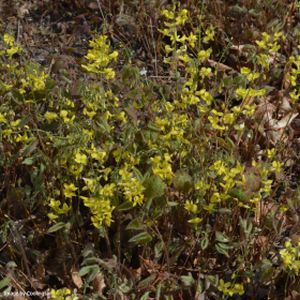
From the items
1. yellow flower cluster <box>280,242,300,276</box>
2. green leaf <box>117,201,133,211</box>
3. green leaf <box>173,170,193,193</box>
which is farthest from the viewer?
green leaf <box>173,170,193,193</box>

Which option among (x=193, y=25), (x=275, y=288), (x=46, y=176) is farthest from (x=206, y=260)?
(x=193, y=25)

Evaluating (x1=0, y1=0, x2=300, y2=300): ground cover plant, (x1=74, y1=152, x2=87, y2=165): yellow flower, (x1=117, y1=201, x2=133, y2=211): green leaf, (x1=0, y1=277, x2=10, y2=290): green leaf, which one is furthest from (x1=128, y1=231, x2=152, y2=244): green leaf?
(x1=0, y1=277, x2=10, y2=290): green leaf

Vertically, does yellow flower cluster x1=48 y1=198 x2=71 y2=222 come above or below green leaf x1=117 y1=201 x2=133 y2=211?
below

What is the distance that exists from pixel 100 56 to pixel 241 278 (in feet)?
3.95

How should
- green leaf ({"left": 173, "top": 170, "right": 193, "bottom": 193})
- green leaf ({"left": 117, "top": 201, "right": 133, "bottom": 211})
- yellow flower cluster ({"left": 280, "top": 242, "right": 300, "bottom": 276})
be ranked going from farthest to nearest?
green leaf ({"left": 173, "top": 170, "right": 193, "bottom": 193}) < green leaf ({"left": 117, "top": 201, "right": 133, "bottom": 211}) < yellow flower cluster ({"left": 280, "top": 242, "right": 300, "bottom": 276})

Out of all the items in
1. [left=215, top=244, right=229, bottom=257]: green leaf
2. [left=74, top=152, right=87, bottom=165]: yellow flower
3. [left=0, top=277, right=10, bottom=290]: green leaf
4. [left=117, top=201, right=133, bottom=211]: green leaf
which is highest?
[left=74, top=152, right=87, bottom=165]: yellow flower

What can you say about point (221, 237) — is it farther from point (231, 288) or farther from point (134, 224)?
point (134, 224)

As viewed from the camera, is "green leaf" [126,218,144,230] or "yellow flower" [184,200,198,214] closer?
"green leaf" [126,218,144,230]

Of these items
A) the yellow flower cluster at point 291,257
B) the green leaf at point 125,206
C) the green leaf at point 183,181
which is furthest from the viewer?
the green leaf at point 183,181

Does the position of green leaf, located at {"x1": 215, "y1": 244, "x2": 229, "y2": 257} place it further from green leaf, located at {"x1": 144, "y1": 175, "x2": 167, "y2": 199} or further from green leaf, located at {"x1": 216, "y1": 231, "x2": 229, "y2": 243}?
green leaf, located at {"x1": 144, "y1": 175, "x2": 167, "y2": 199}

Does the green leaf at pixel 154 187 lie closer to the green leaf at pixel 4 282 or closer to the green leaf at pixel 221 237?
the green leaf at pixel 221 237

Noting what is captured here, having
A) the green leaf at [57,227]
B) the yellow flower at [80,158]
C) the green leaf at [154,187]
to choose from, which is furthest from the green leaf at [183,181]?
the green leaf at [57,227]

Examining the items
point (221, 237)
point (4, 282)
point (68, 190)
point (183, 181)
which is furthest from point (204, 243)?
point (4, 282)

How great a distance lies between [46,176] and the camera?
2.68 metres
